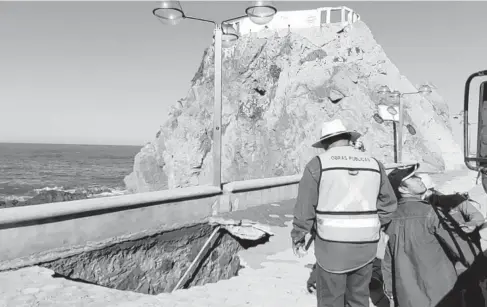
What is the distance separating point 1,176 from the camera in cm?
8119

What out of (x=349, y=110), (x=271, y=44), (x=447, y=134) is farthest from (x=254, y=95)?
(x=447, y=134)

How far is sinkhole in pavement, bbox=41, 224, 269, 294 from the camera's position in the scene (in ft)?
17.7

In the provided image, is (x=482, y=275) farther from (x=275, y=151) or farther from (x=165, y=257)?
(x=275, y=151)

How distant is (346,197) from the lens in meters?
2.89

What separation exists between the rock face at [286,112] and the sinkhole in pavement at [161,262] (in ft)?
69.6

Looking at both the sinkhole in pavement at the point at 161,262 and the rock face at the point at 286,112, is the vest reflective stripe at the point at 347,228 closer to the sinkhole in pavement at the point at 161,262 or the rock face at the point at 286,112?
the sinkhole in pavement at the point at 161,262

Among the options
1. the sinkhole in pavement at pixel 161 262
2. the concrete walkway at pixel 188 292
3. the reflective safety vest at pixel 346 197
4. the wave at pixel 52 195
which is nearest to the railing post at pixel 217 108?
the sinkhole in pavement at pixel 161 262

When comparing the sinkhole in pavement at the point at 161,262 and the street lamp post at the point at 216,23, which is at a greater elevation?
the street lamp post at the point at 216,23

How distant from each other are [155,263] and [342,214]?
445cm

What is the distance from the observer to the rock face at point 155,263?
5391 millimetres

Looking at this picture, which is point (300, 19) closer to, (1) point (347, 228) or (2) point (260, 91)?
(2) point (260, 91)

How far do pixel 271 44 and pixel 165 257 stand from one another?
146 feet

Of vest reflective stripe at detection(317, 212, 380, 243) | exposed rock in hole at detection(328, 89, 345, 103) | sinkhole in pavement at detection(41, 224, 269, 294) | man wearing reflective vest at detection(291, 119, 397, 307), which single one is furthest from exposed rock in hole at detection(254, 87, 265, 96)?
vest reflective stripe at detection(317, 212, 380, 243)

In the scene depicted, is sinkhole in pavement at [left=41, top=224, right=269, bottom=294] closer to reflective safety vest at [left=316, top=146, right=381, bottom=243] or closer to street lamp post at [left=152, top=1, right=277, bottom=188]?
street lamp post at [left=152, top=1, right=277, bottom=188]
